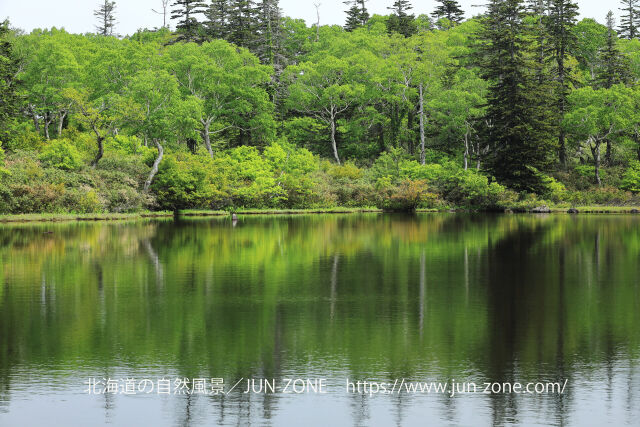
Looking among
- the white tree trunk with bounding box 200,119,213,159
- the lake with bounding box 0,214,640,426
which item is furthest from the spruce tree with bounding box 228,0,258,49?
the lake with bounding box 0,214,640,426

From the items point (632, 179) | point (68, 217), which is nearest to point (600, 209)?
point (632, 179)

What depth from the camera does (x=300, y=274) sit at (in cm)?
2133

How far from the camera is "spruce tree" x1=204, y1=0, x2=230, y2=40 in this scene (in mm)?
93688

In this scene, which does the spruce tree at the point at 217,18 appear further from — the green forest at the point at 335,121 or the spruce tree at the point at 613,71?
the spruce tree at the point at 613,71

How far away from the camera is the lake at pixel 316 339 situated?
897 cm

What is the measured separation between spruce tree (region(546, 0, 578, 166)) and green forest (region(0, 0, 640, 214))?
19 cm

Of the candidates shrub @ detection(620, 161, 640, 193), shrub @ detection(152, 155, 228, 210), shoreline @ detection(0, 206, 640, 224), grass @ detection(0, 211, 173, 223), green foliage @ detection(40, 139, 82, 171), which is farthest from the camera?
shrub @ detection(620, 161, 640, 193)

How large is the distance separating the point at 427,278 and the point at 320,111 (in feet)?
206

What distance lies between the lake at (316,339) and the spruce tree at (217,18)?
72462 mm

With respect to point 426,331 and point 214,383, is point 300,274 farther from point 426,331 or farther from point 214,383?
point 214,383

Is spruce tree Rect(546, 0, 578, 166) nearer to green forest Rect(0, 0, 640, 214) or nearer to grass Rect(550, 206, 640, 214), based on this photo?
green forest Rect(0, 0, 640, 214)

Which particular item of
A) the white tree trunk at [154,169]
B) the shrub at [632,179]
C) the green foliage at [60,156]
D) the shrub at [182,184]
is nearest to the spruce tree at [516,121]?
the shrub at [632,179]

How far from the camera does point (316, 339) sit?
1238 cm

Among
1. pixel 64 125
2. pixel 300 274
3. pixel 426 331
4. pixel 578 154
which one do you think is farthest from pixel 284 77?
pixel 426 331
